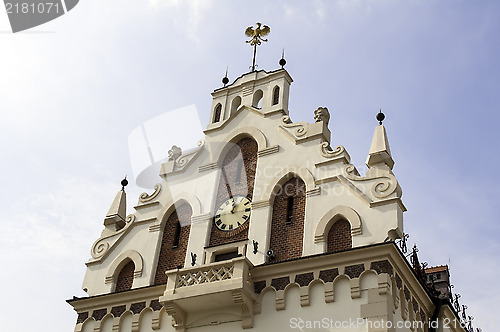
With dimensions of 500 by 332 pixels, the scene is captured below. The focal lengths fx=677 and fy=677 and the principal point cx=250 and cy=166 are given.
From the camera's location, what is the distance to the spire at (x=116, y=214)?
79.8 ft

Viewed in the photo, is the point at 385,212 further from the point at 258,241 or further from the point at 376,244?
the point at 258,241

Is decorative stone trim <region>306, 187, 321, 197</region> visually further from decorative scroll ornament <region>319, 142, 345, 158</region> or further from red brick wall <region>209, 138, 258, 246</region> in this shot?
red brick wall <region>209, 138, 258, 246</region>

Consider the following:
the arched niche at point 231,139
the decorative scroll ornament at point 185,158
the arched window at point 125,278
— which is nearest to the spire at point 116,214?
the arched window at point 125,278

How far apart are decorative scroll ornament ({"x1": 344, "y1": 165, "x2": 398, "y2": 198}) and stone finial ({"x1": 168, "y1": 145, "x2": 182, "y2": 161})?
7064 millimetres

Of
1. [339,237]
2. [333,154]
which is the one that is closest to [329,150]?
[333,154]

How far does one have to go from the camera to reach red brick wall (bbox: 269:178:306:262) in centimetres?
2017

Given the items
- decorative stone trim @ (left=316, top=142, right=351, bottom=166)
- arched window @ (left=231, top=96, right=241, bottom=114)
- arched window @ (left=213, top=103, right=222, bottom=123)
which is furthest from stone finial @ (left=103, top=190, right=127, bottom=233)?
decorative stone trim @ (left=316, top=142, right=351, bottom=166)

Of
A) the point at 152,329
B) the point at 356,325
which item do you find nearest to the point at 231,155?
the point at 152,329

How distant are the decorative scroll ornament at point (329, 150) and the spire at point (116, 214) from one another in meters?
7.78

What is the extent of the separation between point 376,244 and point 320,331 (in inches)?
110

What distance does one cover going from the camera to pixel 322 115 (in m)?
22.5

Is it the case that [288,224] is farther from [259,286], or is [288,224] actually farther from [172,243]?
[172,243]

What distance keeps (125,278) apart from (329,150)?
810 cm

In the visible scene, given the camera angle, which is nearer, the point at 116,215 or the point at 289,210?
the point at 289,210
